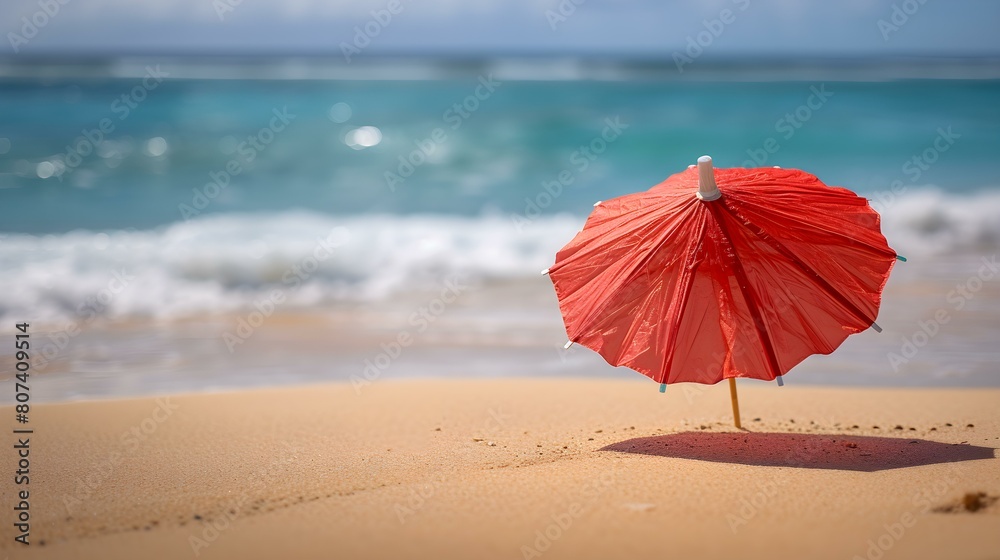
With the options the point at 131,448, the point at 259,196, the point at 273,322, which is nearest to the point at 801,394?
the point at 131,448

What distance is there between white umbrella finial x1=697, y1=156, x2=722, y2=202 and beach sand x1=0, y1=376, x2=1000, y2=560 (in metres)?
1.30

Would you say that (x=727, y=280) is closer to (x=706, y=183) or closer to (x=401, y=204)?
(x=706, y=183)

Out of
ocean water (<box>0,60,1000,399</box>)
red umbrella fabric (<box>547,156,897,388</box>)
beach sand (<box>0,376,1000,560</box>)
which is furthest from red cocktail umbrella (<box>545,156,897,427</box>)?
ocean water (<box>0,60,1000,399</box>)

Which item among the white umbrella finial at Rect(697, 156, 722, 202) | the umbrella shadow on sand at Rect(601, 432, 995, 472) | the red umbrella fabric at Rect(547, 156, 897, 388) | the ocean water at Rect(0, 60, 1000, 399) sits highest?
the ocean water at Rect(0, 60, 1000, 399)

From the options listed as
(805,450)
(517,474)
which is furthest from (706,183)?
(517,474)

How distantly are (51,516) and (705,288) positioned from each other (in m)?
3.14

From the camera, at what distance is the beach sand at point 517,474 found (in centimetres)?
342

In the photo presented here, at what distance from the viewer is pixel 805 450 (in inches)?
175

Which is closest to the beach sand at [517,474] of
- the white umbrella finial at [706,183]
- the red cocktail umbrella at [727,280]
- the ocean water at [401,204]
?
the red cocktail umbrella at [727,280]

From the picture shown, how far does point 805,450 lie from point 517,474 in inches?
59.0

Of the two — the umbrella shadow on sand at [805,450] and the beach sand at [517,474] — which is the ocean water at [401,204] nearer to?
the beach sand at [517,474]

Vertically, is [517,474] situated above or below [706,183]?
below

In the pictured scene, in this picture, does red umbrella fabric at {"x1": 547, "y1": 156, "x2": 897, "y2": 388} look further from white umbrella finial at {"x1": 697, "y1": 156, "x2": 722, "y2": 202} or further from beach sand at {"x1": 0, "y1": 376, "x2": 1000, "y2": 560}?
beach sand at {"x1": 0, "y1": 376, "x2": 1000, "y2": 560}

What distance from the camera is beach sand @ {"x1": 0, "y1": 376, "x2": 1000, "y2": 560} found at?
3420 mm
